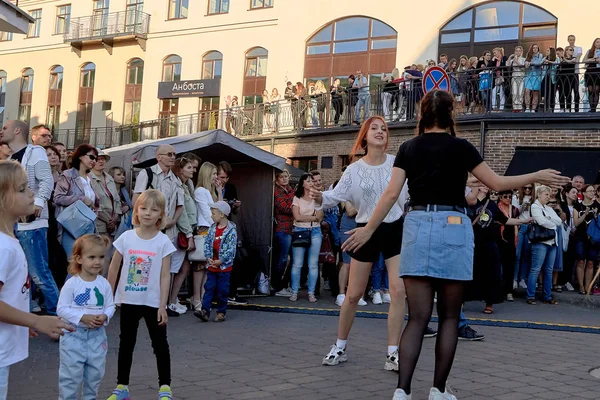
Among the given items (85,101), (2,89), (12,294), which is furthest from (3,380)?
(2,89)

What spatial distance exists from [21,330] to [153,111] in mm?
31372

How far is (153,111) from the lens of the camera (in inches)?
1334

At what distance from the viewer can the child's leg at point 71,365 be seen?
173 inches

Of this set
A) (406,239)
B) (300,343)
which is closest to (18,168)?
(406,239)

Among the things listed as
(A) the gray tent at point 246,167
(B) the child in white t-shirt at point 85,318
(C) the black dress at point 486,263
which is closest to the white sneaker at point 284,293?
(A) the gray tent at point 246,167

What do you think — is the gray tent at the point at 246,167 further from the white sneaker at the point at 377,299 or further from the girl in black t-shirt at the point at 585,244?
the girl in black t-shirt at the point at 585,244

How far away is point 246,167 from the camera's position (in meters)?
12.7

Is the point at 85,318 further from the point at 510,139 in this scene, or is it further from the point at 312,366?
the point at 510,139

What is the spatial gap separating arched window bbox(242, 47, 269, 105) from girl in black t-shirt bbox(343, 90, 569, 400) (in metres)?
25.9

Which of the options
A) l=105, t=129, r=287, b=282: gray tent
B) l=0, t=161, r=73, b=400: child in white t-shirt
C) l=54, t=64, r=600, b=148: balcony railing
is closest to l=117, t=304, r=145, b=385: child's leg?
l=0, t=161, r=73, b=400: child in white t-shirt

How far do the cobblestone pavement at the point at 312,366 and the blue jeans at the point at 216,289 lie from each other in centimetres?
35

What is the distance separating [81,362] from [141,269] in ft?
3.33

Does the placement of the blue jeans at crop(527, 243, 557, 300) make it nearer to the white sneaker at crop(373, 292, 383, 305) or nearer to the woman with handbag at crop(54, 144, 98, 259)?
the white sneaker at crop(373, 292, 383, 305)

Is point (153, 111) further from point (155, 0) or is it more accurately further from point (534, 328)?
point (534, 328)
